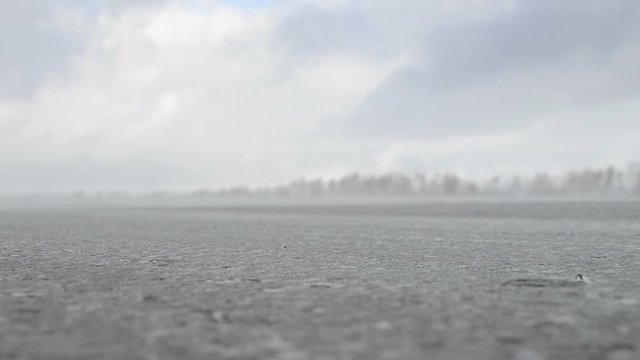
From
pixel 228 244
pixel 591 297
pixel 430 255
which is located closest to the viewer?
pixel 591 297

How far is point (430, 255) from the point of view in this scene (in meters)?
11.4

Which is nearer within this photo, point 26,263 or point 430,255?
point 26,263

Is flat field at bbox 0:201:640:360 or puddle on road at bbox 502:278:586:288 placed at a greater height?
flat field at bbox 0:201:640:360

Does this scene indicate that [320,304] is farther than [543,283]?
No

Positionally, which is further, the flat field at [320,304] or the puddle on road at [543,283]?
the puddle on road at [543,283]

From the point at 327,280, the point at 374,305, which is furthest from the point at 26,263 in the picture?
the point at 374,305

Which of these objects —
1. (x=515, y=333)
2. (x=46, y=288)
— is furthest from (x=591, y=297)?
(x=46, y=288)

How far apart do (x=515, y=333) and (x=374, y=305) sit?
164 cm

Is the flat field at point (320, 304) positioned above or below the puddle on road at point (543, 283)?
above

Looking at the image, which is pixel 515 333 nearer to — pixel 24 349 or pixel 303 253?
pixel 24 349

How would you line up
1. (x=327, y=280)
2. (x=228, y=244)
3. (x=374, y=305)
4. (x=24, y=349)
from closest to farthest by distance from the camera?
(x=24, y=349) → (x=374, y=305) → (x=327, y=280) → (x=228, y=244)

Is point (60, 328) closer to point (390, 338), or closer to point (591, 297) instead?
point (390, 338)

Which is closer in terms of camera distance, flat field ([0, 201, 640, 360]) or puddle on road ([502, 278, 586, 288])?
flat field ([0, 201, 640, 360])

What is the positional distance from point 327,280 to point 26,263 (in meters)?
5.45
